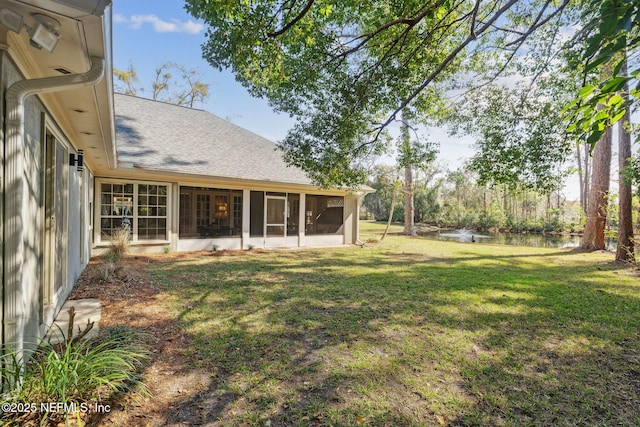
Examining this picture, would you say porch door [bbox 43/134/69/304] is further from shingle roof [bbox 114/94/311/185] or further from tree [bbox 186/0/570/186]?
shingle roof [bbox 114/94/311/185]

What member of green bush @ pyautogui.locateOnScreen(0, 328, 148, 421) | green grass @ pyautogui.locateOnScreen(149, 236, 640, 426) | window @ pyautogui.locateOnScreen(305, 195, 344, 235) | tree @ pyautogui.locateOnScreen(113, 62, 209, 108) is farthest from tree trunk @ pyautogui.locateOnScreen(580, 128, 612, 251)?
tree @ pyautogui.locateOnScreen(113, 62, 209, 108)

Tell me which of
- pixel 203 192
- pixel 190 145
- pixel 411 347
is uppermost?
pixel 190 145

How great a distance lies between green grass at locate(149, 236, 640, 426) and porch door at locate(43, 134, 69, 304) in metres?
1.53

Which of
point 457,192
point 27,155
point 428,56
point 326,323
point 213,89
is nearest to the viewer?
point 27,155

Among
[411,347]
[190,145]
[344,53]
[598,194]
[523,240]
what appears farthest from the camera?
[523,240]

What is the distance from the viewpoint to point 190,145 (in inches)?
447

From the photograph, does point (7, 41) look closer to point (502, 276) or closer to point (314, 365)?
point (314, 365)

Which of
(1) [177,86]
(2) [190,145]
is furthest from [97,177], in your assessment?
(1) [177,86]

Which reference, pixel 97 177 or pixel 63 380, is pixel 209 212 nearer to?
pixel 97 177

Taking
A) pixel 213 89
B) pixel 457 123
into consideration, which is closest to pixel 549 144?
pixel 457 123

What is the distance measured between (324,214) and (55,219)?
386 inches

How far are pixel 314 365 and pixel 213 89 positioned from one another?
24264 mm

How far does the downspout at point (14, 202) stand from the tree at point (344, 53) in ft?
8.00

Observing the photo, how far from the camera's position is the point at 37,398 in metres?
2.14
